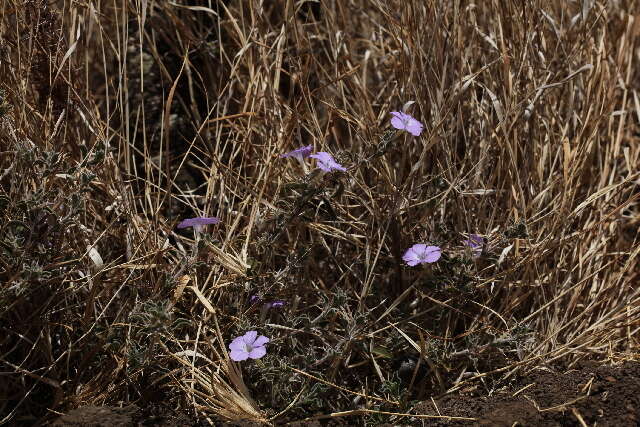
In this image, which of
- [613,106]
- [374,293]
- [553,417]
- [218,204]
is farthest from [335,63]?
[553,417]

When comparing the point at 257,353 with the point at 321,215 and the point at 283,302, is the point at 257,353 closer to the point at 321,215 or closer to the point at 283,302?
the point at 283,302

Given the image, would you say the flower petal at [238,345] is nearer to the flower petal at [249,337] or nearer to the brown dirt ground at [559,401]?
the flower petal at [249,337]

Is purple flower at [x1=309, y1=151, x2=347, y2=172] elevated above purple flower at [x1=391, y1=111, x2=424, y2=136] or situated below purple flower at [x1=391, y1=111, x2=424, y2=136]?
below

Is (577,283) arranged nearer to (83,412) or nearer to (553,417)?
(553,417)

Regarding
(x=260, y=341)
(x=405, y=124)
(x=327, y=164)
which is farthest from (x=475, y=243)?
(x=260, y=341)

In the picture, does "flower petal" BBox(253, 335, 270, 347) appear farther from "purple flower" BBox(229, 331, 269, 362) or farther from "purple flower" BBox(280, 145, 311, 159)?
"purple flower" BBox(280, 145, 311, 159)

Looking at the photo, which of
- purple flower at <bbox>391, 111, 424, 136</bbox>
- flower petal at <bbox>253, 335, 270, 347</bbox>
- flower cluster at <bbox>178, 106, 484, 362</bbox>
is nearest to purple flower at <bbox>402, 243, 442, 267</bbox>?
flower cluster at <bbox>178, 106, 484, 362</bbox>
